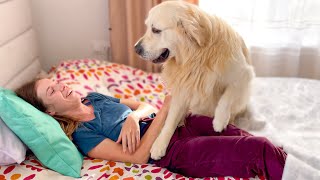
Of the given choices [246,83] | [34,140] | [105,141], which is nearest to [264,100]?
[246,83]

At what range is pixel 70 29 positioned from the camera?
2.78 metres

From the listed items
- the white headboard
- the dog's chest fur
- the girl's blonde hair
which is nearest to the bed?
the white headboard

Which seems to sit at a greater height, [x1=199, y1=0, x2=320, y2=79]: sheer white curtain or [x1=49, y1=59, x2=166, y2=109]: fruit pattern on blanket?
[x1=199, y1=0, x2=320, y2=79]: sheer white curtain

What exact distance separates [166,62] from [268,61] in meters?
1.35

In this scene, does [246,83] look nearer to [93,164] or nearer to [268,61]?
[93,164]

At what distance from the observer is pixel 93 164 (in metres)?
1.48

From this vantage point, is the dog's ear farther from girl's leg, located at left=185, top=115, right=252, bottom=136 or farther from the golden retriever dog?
girl's leg, located at left=185, top=115, right=252, bottom=136

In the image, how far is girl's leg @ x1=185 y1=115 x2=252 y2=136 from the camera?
155 cm

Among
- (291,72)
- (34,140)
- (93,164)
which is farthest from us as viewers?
(291,72)

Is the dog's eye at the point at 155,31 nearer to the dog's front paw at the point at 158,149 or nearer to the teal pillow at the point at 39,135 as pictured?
the dog's front paw at the point at 158,149

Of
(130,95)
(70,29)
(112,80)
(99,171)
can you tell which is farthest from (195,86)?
(70,29)

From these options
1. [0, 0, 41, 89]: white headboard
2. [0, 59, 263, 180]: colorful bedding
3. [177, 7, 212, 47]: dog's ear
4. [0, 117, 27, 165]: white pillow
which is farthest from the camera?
[0, 59, 263, 180]: colorful bedding

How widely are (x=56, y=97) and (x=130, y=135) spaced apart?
0.39 metres

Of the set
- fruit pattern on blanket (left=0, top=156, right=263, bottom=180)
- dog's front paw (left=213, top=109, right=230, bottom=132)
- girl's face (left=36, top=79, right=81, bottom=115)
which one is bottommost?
fruit pattern on blanket (left=0, top=156, right=263, bottom=180)
